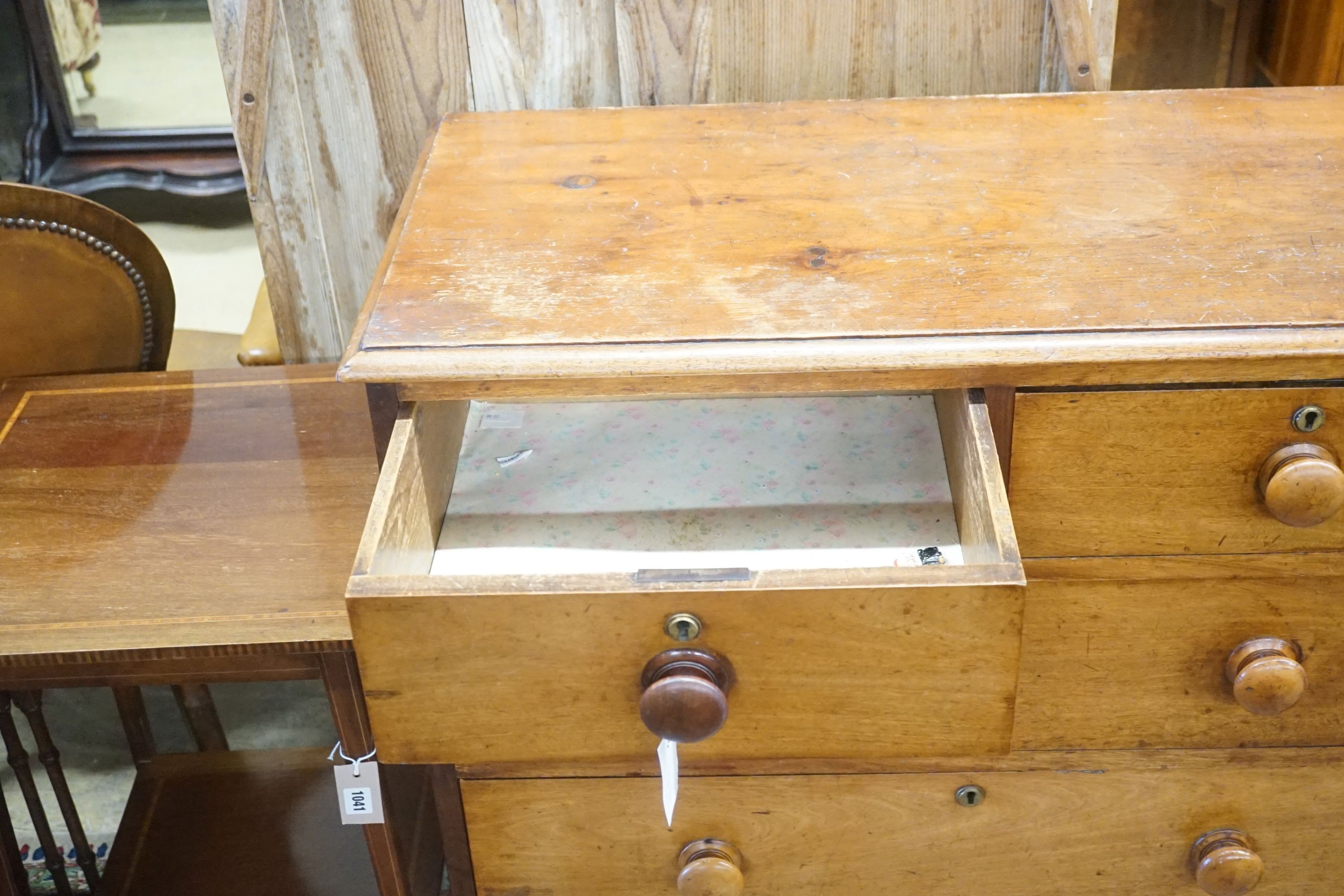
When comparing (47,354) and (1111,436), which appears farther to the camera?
(47,354)

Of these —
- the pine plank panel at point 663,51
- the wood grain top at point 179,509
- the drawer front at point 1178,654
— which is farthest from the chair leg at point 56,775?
the drawer front at point 1178,654

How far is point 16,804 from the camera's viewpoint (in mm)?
1773

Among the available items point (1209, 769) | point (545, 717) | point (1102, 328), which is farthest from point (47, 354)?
point (1209, 769)

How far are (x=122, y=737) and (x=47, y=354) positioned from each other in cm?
71

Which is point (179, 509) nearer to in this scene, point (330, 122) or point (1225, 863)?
point (330, 122)

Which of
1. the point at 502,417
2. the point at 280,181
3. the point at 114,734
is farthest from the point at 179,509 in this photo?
the point at 114,734

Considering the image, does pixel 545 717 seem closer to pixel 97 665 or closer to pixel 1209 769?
pixel 97 665

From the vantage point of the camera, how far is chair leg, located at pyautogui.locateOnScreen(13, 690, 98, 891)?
1.40 m

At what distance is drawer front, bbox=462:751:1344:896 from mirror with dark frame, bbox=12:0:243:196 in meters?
1.85

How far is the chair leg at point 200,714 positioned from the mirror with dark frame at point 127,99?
1248mm

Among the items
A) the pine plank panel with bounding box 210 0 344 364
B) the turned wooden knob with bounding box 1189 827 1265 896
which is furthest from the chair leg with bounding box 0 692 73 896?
the turned wooden knob with bounding box 1189 827 1265 896

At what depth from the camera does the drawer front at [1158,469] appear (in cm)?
91

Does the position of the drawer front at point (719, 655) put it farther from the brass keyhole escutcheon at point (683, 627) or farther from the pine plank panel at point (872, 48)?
the pine plank panel at point (872, 48)

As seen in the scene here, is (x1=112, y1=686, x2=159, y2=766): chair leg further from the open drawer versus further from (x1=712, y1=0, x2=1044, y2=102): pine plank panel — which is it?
(x1=712, y1=0, x2=1044, y2=102): pine plank panel
